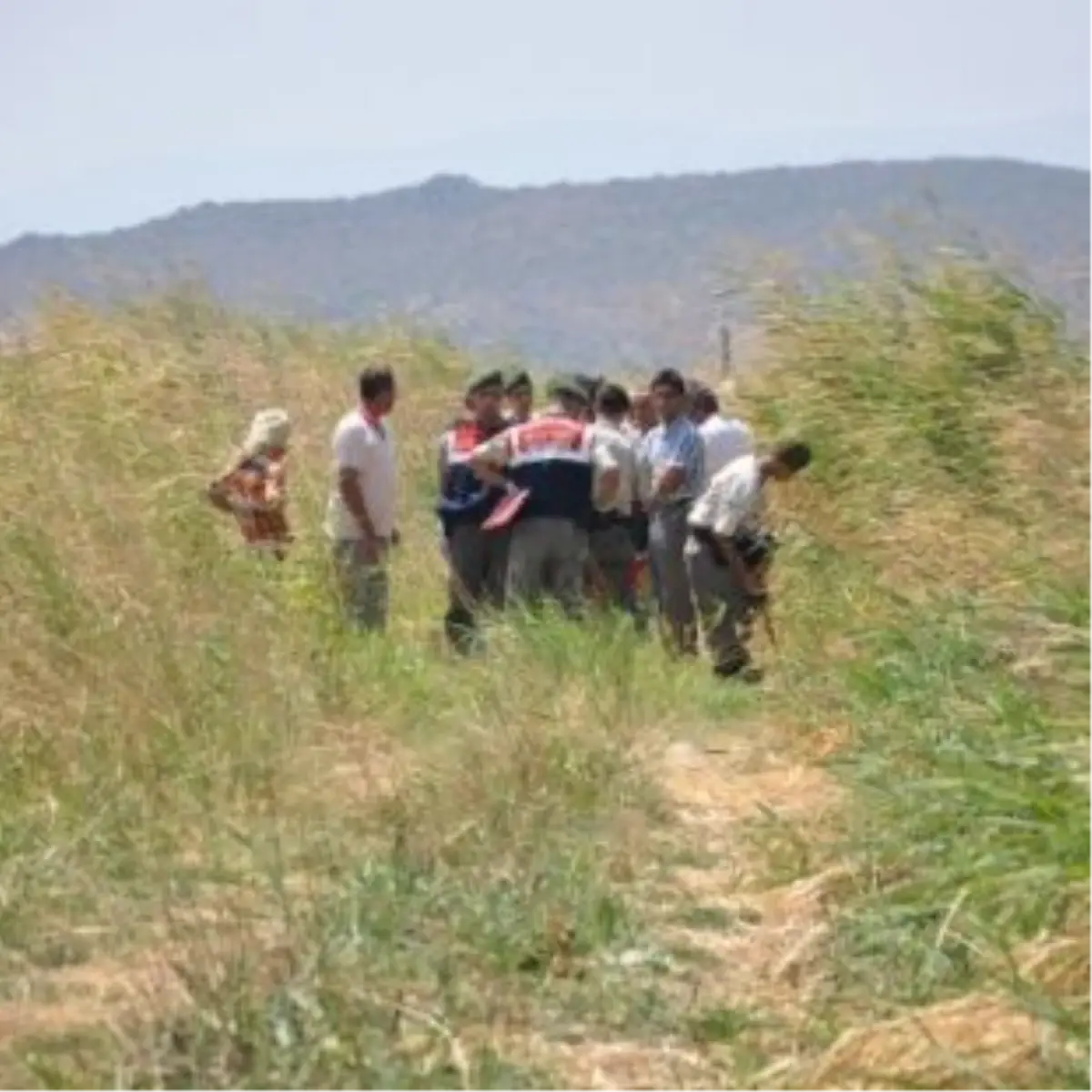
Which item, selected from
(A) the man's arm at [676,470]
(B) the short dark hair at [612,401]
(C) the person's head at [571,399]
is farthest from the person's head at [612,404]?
(A) the man's arm at [676,470]

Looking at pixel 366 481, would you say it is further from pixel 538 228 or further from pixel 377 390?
pixel 538 228

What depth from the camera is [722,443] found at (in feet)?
43.1

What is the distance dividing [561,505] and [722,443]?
3.25 ft

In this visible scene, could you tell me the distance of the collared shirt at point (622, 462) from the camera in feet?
41.8

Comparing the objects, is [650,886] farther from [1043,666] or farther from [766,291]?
[766,291]

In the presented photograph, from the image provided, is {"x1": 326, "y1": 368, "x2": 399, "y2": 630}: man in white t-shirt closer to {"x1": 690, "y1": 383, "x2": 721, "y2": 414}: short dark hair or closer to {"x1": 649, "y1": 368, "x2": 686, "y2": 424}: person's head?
{"x1": 649, "y1": 368, "x2": 686, "y2": 424}: person's head

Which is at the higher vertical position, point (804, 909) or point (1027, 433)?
point (1027, 433)

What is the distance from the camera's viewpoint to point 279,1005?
5586 millimetres

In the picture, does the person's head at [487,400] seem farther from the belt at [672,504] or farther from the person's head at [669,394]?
the belt at [672,504]

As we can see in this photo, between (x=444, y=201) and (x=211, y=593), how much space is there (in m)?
185

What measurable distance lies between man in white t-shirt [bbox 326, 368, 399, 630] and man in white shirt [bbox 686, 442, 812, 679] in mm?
1236

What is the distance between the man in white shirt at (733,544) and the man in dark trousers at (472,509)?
0.92 m

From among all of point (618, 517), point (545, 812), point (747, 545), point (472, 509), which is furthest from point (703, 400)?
point (545, 812)

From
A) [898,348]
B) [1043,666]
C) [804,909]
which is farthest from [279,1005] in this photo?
[898,348]
